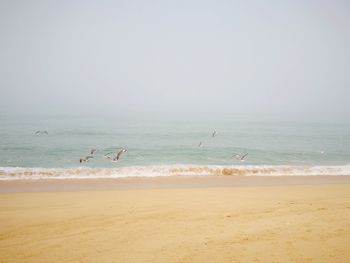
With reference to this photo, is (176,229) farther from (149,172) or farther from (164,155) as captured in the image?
(164,155)

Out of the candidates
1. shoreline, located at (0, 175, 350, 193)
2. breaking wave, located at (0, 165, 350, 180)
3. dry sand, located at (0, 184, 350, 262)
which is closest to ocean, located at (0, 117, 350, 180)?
breaking wave, located at (0, 165, 350, 180)

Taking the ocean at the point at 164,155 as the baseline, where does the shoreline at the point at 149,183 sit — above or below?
above

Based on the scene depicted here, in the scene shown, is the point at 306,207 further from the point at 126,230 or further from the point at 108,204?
the point at 108,204

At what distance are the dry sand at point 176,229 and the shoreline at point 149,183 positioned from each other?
7.80ft

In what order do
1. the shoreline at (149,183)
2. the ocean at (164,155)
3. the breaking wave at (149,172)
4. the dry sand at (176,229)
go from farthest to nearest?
1. the ocean at (164,155)
2. the breaking wave at (149,172)
3. the shoreline at (149,183)
4. the dry sand at (176,229)

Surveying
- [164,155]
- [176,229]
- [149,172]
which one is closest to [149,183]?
[149,172]

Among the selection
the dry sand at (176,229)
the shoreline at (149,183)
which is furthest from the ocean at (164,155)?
the dry sand at (176,229)

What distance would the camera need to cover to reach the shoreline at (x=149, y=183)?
36.9 ft

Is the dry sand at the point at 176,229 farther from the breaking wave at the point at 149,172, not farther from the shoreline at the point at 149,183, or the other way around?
the breaking wave at the point at 149,172

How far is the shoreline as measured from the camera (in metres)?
11.3

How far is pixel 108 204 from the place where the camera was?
796cm

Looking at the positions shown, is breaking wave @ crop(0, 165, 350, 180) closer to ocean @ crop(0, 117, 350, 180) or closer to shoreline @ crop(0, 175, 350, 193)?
ocean @ crop(0, 117, 350, 180)

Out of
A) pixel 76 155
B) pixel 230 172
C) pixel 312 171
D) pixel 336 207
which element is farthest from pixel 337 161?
pixel 76 155

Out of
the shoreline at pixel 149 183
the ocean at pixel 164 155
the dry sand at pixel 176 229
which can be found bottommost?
the ocean at pixel 164 155
